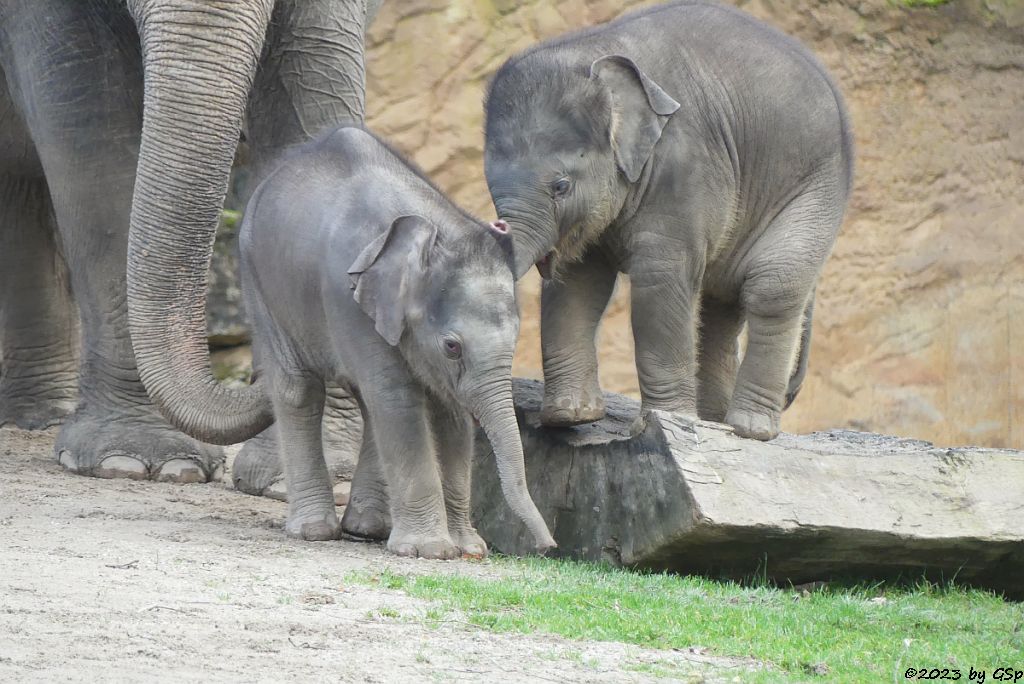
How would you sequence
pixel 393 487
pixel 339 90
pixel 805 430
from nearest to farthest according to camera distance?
pixel 393 487 < pixel 339 90 < pixel 805 430

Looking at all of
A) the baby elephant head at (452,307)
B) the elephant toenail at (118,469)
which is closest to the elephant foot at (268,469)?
the elephant toenail at (118,469)

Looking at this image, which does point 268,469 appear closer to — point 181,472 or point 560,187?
point 181,472

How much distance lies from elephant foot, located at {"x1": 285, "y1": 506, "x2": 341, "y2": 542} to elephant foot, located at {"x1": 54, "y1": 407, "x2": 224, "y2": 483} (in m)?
1.48

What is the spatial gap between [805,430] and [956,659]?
7355 mm

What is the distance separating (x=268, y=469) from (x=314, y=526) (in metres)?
1.25

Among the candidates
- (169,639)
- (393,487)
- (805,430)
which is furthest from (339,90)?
(805,430)

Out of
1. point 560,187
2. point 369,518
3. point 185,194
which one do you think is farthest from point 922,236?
point 185,194

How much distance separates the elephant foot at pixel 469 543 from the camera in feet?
19.7

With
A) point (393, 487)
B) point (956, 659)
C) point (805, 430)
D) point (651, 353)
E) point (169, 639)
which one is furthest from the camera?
point (805, 430)

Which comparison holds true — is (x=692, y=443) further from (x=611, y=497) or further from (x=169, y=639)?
(x=169, y=639)

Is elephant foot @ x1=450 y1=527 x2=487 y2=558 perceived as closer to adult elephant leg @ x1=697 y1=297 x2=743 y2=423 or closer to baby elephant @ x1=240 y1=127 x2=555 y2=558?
baby elephant @ x1=240 y1=127 x2=555 y2=558

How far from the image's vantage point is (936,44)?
40.3ft

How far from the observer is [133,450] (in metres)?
7.71

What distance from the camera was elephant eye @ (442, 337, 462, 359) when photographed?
5555 millimetres
